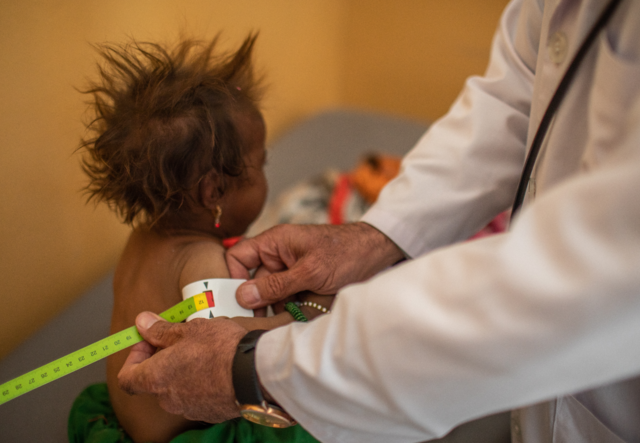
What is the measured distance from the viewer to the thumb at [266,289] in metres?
0.89

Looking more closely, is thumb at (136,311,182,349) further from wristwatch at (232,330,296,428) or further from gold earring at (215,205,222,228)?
gold earring at (215,205,222,228)

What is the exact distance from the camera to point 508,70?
1.04m

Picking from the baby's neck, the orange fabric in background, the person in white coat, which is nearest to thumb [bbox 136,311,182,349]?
the person in white coat

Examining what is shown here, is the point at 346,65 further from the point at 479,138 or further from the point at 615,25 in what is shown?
the point at 615,25

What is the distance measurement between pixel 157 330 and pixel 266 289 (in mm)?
202

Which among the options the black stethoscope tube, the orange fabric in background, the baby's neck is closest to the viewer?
the black stethoscope tube

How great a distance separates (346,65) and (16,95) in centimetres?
208

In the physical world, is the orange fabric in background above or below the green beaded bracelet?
above

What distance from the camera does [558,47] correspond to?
2.38 feet

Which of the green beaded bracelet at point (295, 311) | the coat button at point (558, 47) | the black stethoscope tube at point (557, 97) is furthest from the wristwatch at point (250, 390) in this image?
the coat button at point (558, 47)

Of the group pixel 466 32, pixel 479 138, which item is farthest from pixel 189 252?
pixel 466 32

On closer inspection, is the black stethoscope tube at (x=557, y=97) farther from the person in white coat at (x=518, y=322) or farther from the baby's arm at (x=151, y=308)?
the baby's arm at (x=151, y=308)

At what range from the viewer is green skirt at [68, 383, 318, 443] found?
826mm

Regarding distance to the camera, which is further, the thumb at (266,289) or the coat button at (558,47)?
the thumb at (266,289)
